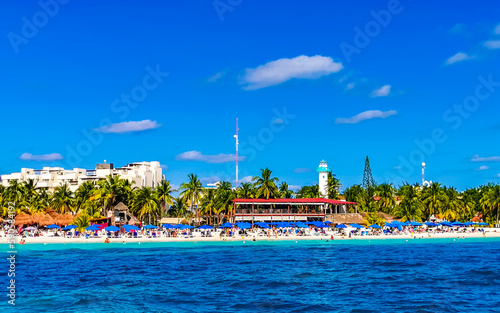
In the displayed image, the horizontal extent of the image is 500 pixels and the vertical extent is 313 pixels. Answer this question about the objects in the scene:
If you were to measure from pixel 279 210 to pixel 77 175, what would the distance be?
6483 centimetres

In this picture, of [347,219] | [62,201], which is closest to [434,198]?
[347,219]

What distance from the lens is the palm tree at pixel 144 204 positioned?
282 ft

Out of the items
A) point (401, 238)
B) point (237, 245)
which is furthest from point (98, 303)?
point (401, 238)

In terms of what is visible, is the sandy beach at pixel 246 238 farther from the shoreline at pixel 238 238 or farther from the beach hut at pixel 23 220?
the beach hut at pixel 23 220

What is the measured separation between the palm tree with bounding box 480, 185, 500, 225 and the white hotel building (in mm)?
74520

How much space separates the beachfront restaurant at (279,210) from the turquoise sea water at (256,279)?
24.6 metres

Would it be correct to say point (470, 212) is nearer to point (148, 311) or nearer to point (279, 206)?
point (279, 206)

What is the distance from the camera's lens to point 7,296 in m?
29.6

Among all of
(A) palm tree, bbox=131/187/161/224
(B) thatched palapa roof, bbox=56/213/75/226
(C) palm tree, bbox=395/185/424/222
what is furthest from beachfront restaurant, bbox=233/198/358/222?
(B) thatched palapa roof, bbox=56/213/75/226

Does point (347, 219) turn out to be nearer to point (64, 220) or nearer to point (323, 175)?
point (323, 175)

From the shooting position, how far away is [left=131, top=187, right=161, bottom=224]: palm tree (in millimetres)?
86062

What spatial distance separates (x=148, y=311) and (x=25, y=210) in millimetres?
67118

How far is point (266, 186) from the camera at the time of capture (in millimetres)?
94500

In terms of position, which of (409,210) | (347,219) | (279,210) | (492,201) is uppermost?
(492,201)
